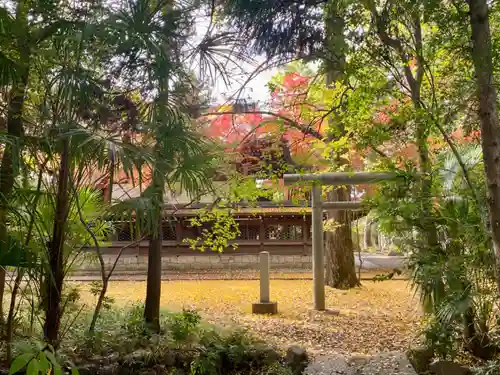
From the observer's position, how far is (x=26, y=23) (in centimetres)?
290

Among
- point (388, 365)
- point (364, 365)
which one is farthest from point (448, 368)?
point (364, 365)

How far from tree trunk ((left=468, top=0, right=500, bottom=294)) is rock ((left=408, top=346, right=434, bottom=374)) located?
4.72 ft

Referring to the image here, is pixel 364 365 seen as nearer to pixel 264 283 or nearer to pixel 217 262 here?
pixel 264 283

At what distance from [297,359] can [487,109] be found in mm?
2427

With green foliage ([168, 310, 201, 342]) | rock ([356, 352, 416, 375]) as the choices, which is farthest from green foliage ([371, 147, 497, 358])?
green foliage ([168, 310, 201, 342])

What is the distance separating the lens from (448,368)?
310 cm

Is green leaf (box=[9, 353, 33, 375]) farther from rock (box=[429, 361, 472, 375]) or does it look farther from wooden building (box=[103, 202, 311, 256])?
wooden building (box=[103, 202, 311, 256])


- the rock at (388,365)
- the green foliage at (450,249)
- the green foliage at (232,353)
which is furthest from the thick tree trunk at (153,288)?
the green foliage at (450,249)

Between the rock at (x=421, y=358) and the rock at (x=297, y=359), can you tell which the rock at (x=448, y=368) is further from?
the rock at (x=297, y=359)

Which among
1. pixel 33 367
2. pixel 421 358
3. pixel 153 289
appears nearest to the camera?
pixel 33 367

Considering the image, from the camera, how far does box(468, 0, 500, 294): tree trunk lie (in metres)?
2.21

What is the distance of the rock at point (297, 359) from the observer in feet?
11.8

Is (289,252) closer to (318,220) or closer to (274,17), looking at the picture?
(318,220)

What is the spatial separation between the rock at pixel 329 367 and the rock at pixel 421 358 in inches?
18.4
